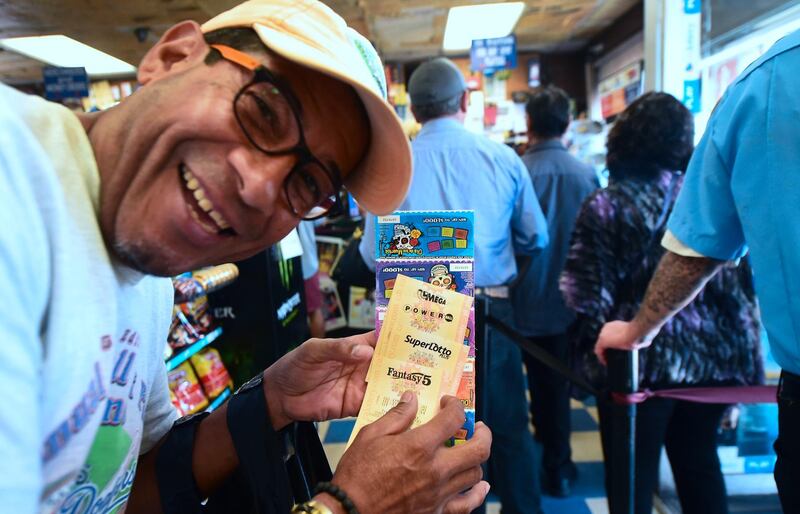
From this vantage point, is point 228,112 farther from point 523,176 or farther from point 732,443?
point 732,443

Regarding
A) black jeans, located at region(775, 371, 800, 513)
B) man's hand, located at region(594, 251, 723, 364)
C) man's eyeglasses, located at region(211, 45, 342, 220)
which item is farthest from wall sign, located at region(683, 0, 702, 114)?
man's eyeglasses, located at region(211, 45, 342, 220)

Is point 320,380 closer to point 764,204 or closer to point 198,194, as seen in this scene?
point 198,194

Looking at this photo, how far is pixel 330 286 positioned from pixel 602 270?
2.71 meters

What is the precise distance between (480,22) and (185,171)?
472cm

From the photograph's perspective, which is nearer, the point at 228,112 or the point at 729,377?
the point at 228,112

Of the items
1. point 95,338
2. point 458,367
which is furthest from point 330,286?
point 95,338

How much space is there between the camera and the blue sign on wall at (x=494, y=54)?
190 inches

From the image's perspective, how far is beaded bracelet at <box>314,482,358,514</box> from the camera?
0.76 metres

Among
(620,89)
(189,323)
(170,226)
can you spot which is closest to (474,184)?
(189,323)

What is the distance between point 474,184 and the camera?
7.47 feet

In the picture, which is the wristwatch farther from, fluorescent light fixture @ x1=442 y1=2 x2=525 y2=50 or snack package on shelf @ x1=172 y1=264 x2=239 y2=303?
fluorescent light fixture @ x1=442 y1=2 x2=525 y2=50

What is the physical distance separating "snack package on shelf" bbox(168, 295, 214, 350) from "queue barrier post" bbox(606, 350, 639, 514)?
1.58 metres

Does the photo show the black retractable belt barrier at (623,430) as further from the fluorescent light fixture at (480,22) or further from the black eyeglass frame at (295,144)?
the fluorescent light fixture at (480,22)

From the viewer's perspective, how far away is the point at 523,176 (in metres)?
2.37
